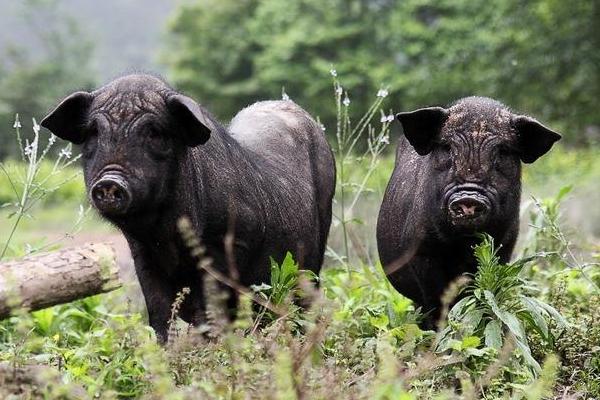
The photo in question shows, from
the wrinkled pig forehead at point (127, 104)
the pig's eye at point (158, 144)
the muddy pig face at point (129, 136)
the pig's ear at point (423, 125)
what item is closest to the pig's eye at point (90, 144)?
the muddy pig face at point (129, 136)

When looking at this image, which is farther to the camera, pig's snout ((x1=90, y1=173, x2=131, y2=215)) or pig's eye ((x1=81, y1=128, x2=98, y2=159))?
pig's eye ((x1=81, y1=128, x2=98, y2=159))

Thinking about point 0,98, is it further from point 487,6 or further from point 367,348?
point 367,348

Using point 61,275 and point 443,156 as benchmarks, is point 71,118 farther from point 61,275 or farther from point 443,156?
point 443,156

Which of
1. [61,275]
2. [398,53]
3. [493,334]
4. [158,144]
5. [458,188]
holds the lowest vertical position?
[493,334]

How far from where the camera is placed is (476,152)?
6270mm

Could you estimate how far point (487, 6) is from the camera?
1699 inches

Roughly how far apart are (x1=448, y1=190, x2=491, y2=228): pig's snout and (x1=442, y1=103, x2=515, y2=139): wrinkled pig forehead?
1.42 ft

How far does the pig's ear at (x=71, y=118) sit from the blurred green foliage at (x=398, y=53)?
2405cm

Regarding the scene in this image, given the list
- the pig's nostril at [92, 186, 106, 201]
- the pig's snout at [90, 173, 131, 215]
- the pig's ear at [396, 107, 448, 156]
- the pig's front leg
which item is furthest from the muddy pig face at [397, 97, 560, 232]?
the pig's nostril at [92, 186, 106, 201]

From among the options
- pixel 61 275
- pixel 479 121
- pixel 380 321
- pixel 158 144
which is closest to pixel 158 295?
pixel 61 275

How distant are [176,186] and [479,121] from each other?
1.79 metres

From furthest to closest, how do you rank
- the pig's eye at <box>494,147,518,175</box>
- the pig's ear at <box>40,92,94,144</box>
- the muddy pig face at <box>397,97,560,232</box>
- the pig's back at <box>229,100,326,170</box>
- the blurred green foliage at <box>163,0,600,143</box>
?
the blurred green foliage at <box>163,0,600,143</box>, the pig's back at <box>229,100,326,170</box>, the pig's eye at <box>494,147,518,175</box>, the muddy pig face at <box>397,97,560,232</box>, the pig's ear at <box>40,92,94,144</box>

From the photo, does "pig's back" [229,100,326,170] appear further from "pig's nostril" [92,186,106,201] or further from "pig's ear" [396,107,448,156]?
"pig's nostril" [92,186,106,201]

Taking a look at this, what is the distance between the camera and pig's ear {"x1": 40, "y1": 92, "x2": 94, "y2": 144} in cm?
603
